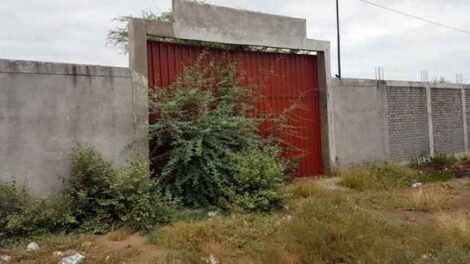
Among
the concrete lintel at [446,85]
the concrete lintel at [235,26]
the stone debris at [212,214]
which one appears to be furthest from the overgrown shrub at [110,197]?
the concrete lintel at [446,85]

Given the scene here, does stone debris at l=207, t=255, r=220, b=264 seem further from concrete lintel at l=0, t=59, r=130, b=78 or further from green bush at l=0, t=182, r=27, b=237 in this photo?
concrete lintel at l=0, t=59, r=130, b=78

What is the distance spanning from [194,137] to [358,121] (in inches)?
225

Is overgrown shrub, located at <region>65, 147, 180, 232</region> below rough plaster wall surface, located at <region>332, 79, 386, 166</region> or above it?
below

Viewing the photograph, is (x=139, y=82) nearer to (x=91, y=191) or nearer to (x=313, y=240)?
(x=91, y=191)

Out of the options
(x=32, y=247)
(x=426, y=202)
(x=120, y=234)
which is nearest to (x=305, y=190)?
(x=426, y=202)

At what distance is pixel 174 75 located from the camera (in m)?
A: 9.06

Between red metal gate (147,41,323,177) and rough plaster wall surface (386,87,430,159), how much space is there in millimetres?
2912

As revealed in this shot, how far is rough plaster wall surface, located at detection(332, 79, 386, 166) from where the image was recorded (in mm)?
11945

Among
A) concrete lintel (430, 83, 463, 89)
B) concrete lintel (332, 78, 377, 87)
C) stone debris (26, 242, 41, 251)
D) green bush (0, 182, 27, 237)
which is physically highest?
concrete lintel (430, 83, 463, 89)

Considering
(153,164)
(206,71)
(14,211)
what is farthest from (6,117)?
(206,71)

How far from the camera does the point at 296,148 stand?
1093 centimetres

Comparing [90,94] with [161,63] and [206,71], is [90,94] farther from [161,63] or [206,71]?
[206,71]

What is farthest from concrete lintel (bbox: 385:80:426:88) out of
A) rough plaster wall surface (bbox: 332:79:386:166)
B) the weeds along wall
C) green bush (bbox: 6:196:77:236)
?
green bush (bbox: 6:196:77:236)

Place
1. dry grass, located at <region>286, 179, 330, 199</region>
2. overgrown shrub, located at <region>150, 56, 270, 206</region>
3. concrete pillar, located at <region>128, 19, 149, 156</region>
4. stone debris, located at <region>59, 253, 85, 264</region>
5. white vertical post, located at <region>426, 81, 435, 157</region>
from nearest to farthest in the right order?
1. stone debris, located at <region>59, 253, 85, 264</region>
2. overgrown shrub, located at <region>150, 56, 270, 206</region>
3. concrete pillar, located at <region>128, 19, 149, 156</region>
4. dry grass, located at <region>286, 179, 330, 199</region>
5. white vertical post, located at <region>426, 81, 435, 157</region>
